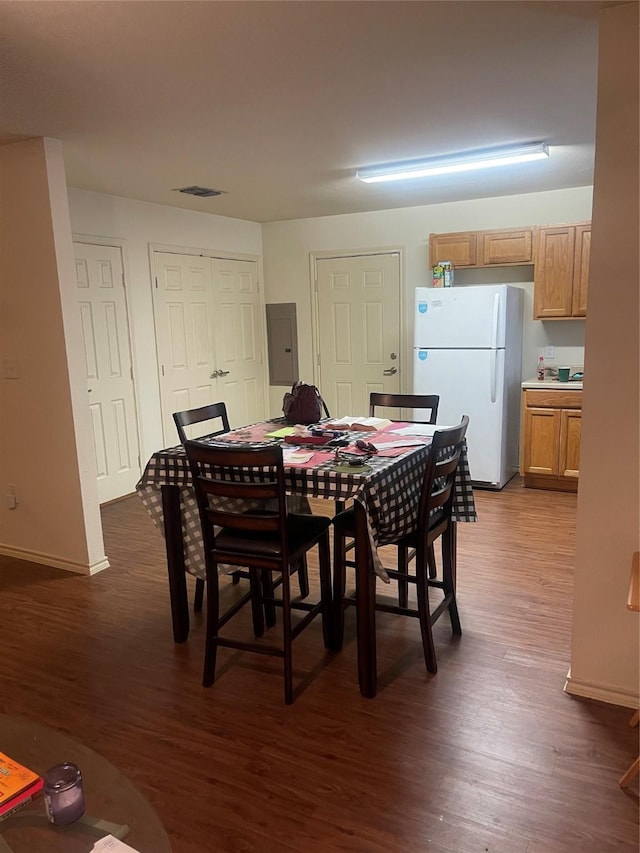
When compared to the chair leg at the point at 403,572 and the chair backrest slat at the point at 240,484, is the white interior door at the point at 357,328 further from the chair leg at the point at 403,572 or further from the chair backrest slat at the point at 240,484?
the chair backrest slat at the point at 240,484

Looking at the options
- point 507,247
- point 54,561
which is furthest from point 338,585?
point 507,247

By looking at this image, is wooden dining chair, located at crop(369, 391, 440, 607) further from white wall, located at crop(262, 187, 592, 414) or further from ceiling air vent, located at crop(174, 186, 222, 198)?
white wall, located at crop(262, 187, 592, 414)

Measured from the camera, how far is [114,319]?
4965 millimetres

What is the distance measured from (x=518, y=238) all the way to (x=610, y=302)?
10.3ft

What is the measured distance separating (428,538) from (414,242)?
3787 mm

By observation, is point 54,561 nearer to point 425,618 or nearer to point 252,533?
point 252,533

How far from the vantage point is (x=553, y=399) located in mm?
4926

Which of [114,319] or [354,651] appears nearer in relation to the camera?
[354,651]

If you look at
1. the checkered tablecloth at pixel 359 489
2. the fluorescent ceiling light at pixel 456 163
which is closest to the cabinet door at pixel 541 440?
the fluorescent ceiling light at pixel 456 163

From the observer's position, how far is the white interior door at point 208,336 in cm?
550

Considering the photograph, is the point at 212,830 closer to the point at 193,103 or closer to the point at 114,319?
the point at 193,103

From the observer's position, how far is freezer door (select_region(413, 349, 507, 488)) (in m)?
4.96

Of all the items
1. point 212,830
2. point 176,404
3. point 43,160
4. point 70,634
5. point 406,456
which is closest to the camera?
point 212,830

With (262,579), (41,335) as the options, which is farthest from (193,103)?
(262,579)
